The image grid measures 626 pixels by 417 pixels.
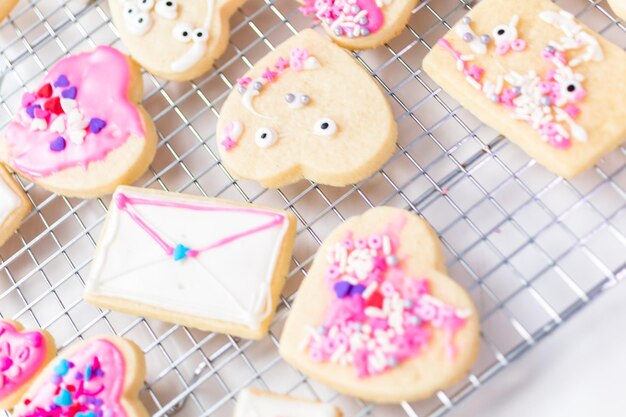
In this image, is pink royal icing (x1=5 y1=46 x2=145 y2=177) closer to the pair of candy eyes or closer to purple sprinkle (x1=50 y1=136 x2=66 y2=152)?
purple sprinkle (x1=50 y1=136 x2=66 y2=152)

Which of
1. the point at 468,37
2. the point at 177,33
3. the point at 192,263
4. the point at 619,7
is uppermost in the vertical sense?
the point at 619,7

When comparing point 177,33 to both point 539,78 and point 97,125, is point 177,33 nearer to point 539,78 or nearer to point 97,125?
point 97,125

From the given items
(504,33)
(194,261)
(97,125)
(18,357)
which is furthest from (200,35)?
(18,357)

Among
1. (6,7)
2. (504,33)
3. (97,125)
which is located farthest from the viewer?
(6,7)

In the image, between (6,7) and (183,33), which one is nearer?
(183,33)

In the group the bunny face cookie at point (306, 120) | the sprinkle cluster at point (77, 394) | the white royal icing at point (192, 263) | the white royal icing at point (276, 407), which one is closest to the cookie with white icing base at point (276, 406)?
the white royal icing at point (276, 407)

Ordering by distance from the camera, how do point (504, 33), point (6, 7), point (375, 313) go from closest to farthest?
point (375, 313) → point (504, 33) → point (6, 7)

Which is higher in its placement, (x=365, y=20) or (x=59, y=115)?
(x=365, y=20)
